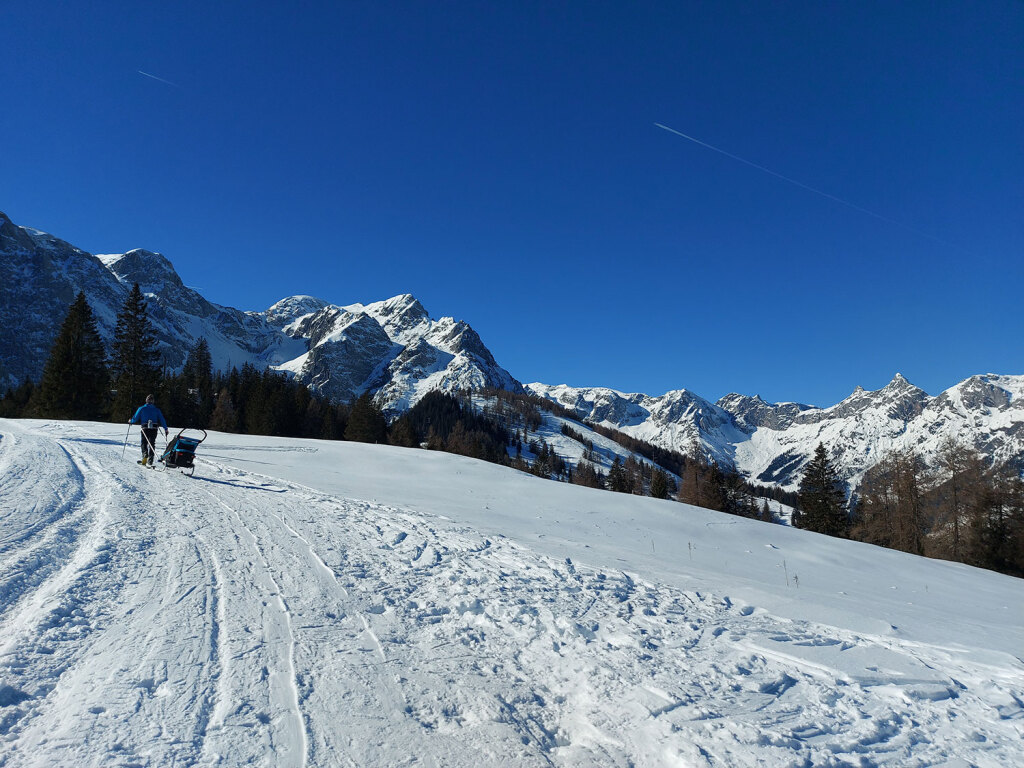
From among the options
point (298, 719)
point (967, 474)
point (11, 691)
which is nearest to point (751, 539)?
point (298, 719)

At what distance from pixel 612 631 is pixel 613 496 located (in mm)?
11107

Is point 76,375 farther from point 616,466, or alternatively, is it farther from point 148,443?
point 616,466

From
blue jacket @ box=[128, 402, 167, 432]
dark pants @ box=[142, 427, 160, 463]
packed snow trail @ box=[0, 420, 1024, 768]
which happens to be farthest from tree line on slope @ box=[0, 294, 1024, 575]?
blue jacket @ box=[128, 402, 167, 432]

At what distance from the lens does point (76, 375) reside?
132ft

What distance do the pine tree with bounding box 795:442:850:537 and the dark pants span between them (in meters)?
40.1

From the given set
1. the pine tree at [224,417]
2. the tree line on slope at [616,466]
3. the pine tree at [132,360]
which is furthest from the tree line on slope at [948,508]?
the pine tree at [224,417]

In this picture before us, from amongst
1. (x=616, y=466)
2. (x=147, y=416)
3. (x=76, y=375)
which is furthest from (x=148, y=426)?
(x=616, y=466)

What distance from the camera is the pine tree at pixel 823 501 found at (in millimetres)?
35781

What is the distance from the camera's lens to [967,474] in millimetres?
25281

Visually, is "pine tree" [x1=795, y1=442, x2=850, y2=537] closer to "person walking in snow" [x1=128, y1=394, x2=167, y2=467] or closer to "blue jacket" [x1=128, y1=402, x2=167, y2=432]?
"person walking in snow" [x1=128, y1=394, x2=167, y2=467]

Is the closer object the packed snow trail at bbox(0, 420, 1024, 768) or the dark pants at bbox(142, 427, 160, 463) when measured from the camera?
the packed snow trail at bbox(0, 420, 1024, 768)

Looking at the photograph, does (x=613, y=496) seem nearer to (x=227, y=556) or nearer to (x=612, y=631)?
(x=612, y=631)

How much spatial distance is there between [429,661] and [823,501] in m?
40.6

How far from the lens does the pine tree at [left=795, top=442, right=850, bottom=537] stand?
117ft
